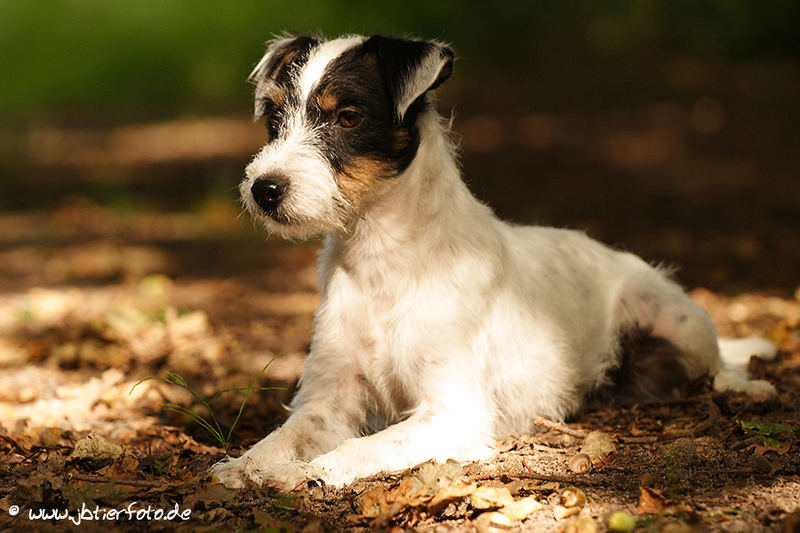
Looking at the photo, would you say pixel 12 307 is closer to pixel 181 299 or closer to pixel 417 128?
pixel 181 299

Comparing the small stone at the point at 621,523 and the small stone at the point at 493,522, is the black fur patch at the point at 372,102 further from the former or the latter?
the small stone at the point at 621,523

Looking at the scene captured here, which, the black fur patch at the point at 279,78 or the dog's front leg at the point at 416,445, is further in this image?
the black fur patch at the point at 279,78

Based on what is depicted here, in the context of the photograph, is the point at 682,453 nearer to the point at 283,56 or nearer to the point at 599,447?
the point at 599,447

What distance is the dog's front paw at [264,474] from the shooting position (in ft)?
11.4

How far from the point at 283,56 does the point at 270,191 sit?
93cm

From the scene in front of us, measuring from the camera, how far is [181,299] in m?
7.49

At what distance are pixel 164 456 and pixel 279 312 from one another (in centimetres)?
317

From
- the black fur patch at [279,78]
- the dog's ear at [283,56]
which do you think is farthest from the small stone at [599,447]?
the dog's ear at [283,56]

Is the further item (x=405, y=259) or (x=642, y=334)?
(x=642, y=334)

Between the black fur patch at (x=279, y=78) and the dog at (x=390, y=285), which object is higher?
the black fur patch at (x=279, y=78)

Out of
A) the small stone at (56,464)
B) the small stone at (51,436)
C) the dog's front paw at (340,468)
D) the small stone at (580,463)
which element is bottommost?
the small stone at (51,436)

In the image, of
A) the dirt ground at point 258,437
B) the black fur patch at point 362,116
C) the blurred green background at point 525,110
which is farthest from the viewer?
the blurred green background at point 525,110

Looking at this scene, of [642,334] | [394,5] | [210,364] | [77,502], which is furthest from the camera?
[394,5]

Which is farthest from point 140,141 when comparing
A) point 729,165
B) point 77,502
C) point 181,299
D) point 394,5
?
point 77,502
